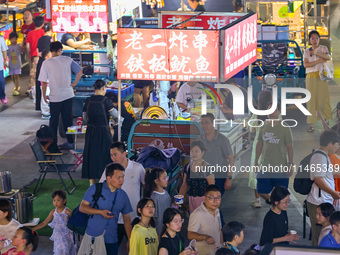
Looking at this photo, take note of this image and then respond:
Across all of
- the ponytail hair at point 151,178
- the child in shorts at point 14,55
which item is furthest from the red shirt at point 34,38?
the ponytail hair at point 151,178

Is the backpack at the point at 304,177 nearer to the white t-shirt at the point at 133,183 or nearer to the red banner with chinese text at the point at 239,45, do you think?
the red banner with chinese text at the point at 239,45

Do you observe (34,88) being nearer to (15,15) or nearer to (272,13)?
(15,15)

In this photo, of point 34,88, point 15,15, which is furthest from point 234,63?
point 15,15

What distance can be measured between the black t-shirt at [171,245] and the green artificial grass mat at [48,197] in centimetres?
335

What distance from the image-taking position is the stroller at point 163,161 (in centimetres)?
1053

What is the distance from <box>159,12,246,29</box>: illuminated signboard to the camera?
13828mm

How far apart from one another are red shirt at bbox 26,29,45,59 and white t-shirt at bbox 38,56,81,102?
431 cm

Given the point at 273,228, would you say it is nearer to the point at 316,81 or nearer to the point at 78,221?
the point at 78,221

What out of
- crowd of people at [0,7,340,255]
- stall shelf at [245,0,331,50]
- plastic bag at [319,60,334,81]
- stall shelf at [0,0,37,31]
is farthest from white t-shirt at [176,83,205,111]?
stall shelf at [0,0,37,31]

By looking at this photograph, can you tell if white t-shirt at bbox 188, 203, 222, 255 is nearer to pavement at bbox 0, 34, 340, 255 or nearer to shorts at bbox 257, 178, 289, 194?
pavement at bbox 0, 34, 340, 255

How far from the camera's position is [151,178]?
9422mm

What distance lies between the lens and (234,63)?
10.8 m

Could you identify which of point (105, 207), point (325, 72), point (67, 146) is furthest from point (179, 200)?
point (325, 72)

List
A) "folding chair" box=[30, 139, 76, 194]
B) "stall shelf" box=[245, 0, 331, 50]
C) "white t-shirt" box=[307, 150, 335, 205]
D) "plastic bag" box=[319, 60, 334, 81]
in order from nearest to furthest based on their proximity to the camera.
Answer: "white t-shirt" box=[307, 150, 335, 205], "folding chair" box=[30, 139, 76, 194], "plastic bag" box=[319, 60, 334, 81], "stall shelf" box=[245, 0, 331, 50]
